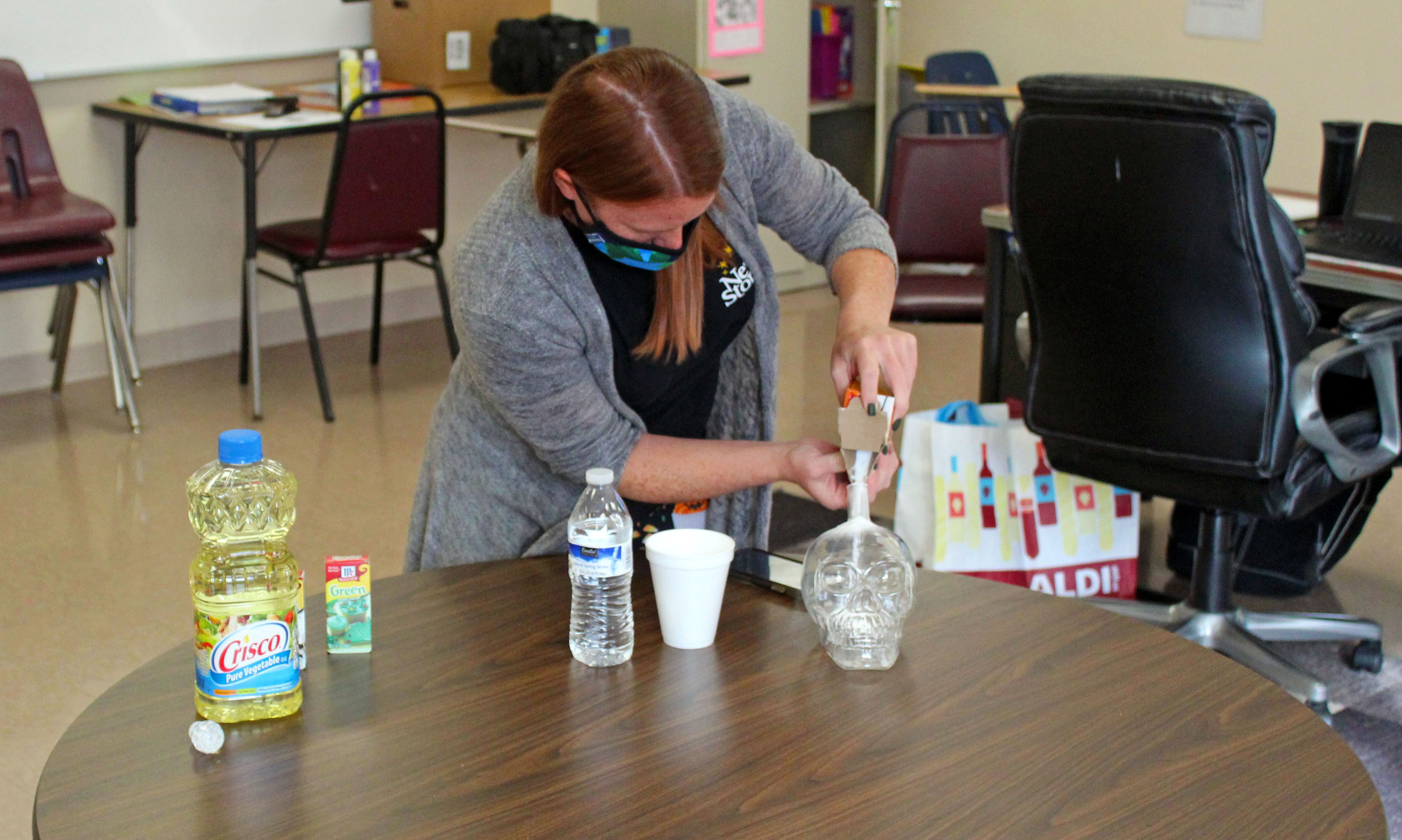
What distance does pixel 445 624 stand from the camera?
138 cm

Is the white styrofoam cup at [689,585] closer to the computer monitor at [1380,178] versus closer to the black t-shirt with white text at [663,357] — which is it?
the black t-shirt with white text at [663,357]

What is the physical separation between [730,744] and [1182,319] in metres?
1.40

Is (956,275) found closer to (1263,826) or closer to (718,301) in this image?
(718,301)

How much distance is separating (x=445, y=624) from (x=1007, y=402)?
2214 mm

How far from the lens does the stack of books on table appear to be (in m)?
4.21

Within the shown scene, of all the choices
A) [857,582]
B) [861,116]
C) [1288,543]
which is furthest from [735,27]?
[857,582]

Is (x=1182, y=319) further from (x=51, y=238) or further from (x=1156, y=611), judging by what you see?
(x=51, y=238)

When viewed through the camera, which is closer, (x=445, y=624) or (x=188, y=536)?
(x=445, y=624)

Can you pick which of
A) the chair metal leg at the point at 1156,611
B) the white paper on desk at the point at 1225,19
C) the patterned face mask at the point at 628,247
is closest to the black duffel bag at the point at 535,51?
the white paper on desk at the point at 1225,19

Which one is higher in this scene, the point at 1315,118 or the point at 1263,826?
the point at 1315,118

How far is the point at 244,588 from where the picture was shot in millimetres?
1248

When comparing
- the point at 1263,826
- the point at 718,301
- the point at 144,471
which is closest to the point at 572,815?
the point at 1263,826

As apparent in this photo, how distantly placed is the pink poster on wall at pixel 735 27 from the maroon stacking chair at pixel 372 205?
1330 mm

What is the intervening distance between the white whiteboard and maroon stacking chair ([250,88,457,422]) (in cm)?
71
